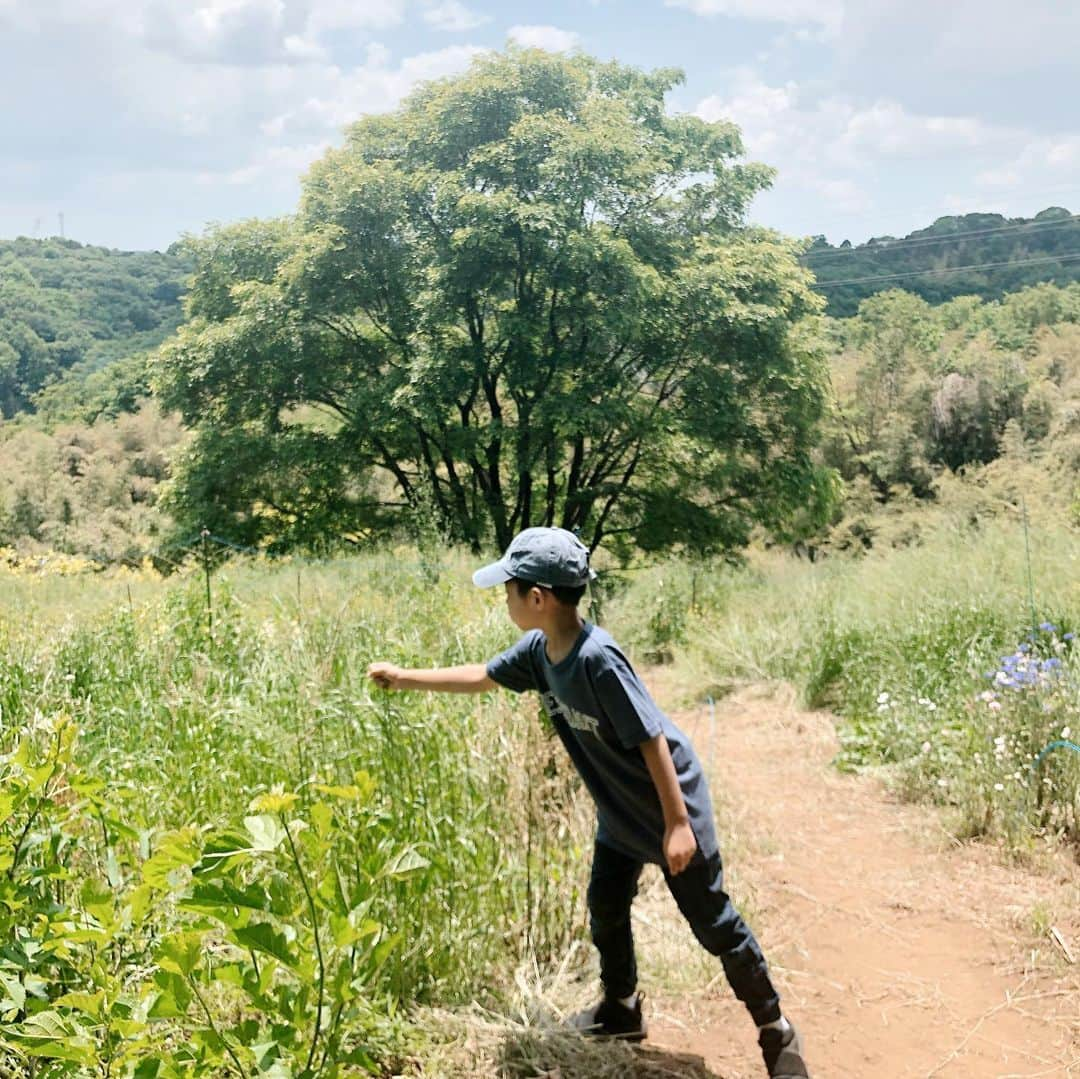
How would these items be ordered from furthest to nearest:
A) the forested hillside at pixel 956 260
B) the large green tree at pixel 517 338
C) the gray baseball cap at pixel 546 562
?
the forested hillside at pixel 956 260 → the large green tree at pixel 517 338 → the gray baseball cap at pixel 546 562

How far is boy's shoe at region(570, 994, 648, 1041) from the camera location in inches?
98.3

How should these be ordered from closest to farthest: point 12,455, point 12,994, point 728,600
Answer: point 12,994 → point 728,600 → point 12,455

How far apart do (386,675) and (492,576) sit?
0.38 m

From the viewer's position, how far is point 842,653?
6.41 m

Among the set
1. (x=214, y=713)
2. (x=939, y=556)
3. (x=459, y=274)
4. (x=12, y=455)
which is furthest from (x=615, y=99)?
(x=12, y=455)

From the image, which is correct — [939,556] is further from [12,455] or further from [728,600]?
[12,455]

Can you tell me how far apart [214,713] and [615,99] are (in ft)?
59.9

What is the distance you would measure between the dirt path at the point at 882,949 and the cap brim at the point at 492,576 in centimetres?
132

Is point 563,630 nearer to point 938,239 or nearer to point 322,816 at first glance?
point 322,816

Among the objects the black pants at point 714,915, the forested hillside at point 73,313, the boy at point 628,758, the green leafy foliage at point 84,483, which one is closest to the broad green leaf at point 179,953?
the boy at point 628,758

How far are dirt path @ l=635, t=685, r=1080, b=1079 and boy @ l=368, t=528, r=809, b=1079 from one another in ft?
1.34

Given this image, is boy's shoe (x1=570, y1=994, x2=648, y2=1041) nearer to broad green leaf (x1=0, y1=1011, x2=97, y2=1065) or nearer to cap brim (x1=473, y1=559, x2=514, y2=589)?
cap brim (x1=473, y1=559, x2=514, y2=589)

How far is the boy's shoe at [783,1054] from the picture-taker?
2275 millimetres

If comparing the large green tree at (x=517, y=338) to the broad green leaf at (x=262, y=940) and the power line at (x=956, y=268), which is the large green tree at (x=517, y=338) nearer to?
the broad green leaf at (x=262, y=940)
